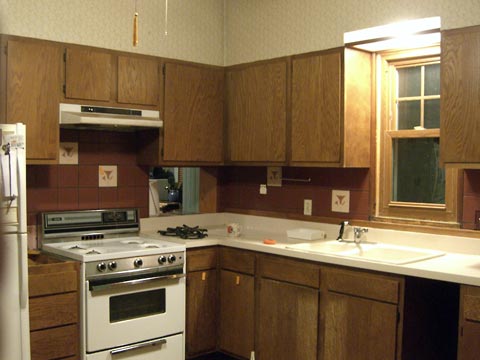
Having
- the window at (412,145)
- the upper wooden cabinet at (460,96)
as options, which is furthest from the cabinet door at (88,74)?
the upper wooden cabinet at (460,96)

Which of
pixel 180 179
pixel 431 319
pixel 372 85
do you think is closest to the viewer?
pixel 431 319

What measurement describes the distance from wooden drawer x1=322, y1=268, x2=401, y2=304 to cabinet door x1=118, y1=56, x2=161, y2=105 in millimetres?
1716

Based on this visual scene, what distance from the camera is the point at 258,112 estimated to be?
3982 millimetres

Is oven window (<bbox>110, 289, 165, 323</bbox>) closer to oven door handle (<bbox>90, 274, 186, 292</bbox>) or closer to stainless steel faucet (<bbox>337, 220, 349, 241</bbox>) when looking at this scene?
oven door handle (<bbox>90, 274, 186, 292</bbox>)

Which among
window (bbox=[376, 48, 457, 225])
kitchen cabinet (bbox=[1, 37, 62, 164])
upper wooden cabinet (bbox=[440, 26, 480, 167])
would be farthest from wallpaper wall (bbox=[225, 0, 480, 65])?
kitchen cabinet (bbox=[1, 37, 62, 164])

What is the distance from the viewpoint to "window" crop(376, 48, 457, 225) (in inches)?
130

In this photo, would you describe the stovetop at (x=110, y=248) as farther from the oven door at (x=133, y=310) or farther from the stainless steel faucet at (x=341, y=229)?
the stainless steel faucet at (x=341, y=229)

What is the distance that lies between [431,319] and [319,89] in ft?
5.18

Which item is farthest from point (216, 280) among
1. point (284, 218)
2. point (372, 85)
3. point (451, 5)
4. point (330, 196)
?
point (451, 5)

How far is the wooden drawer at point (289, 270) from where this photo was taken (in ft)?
10.4

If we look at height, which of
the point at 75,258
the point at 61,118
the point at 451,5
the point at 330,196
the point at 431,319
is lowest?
the point at 431,319

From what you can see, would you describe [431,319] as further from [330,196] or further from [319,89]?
[319,89]

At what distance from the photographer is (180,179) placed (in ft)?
14.3

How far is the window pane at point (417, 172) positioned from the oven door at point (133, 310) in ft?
5.05
